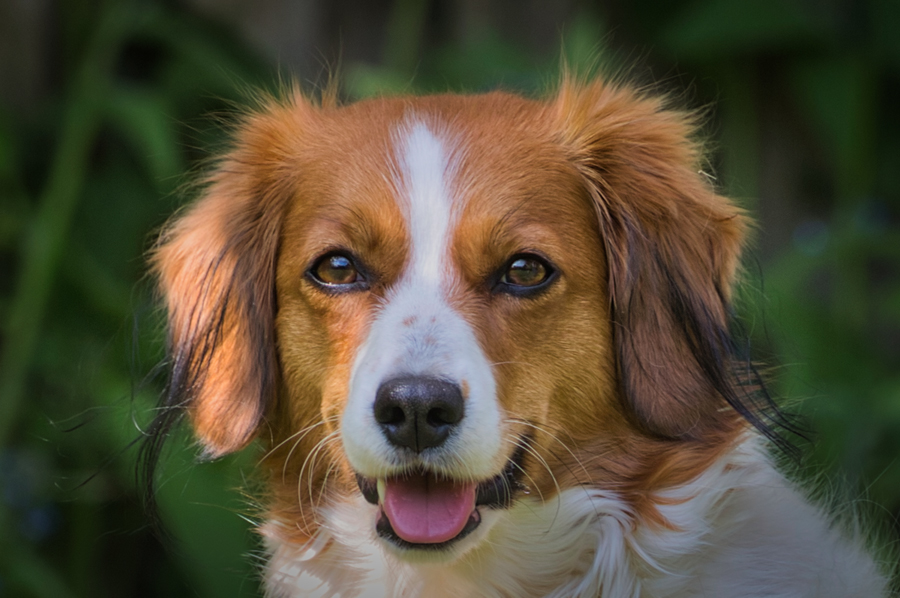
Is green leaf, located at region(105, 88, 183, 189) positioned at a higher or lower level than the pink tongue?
higher

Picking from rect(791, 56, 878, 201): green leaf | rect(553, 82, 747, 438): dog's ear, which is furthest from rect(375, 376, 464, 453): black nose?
rect(791, 56, 878, 201): green leaf

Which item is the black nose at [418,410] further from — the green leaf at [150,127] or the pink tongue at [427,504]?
the green leaf at [150,127]

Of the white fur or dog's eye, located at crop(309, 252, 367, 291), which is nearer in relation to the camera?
the white fur

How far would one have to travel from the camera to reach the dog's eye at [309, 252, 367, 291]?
273 centimetres

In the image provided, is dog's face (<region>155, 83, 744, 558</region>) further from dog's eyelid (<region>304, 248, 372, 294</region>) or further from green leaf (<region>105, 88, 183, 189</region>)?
green leaf (<region>105, 88, 183, 189</region>)

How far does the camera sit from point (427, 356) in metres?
2.38

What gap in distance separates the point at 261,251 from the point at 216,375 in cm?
36

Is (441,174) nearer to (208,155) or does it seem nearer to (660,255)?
(660,255)

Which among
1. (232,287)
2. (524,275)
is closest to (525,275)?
(524,275)

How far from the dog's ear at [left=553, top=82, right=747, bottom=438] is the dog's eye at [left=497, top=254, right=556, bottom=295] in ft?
0.73

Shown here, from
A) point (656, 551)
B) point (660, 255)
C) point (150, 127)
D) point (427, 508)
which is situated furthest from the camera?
point (150, 127)

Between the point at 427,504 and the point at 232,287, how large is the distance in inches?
36.4

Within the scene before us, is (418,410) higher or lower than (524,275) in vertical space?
lower

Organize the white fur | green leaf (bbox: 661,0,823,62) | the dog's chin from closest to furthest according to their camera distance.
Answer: the dog's chin
the white fur
green leaf (bbox: 661,0,823,62)
